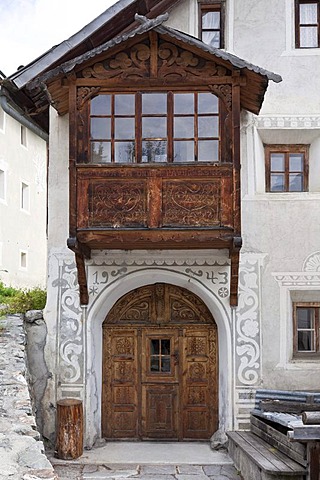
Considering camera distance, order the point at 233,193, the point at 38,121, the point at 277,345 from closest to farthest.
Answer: the point at 233,193, the point at 277,345, the point at 38,121

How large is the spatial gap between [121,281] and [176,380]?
1941mm

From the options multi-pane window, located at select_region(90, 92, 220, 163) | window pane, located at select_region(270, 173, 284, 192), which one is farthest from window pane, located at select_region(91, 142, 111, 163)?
window pane, located at select_region(270, 173, 284, 192)

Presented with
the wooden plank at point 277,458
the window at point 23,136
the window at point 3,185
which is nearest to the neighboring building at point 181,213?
the wooden plank at point 277,458

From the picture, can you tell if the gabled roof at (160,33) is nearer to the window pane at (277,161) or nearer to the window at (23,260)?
the window pane at (277,161)

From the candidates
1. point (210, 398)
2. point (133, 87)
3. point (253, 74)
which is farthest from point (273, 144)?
point (210, 398)

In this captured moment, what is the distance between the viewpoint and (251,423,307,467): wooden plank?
25.1ft

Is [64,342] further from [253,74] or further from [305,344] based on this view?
[253,74]

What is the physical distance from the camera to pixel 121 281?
1080cm

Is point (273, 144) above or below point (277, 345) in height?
above

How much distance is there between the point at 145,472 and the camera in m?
9.28

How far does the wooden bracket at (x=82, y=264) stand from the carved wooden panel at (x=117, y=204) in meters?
0.42

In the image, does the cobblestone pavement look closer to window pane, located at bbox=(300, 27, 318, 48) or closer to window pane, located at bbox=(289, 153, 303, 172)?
window pane, located at bbox=(289, 153, 303, 172)

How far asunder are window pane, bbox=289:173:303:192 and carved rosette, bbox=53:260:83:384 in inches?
148

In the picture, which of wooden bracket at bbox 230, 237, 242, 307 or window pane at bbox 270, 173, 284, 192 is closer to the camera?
wooden bracket at bbox 230, 237, 242, 307
